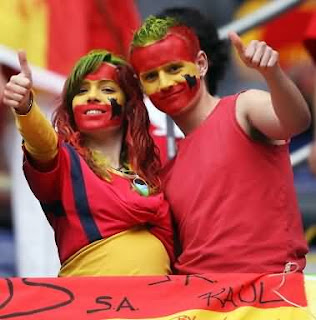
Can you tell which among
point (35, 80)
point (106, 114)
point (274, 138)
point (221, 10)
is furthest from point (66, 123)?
point (221, 10)

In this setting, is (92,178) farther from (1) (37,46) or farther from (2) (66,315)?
(1) (37,46)

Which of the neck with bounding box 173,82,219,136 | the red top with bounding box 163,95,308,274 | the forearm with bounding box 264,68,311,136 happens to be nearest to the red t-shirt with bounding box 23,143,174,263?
the red top with bounding box 163,95,308,274

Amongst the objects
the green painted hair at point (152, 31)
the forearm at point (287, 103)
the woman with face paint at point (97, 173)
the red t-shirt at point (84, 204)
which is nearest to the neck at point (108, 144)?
the woman with face paint at point (97, 173)

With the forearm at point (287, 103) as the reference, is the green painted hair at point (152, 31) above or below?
above

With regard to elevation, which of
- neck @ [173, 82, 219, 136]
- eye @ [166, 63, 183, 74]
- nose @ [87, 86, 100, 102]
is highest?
eye @ [166, 63, 183, 74]

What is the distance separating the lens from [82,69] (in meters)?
2.97

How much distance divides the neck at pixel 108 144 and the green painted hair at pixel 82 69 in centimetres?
10

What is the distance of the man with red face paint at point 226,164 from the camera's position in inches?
111

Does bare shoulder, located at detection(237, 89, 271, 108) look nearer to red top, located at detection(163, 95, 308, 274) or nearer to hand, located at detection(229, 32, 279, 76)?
red top, located at detection(163, 95, 308, 274)

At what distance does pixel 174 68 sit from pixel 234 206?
354mm

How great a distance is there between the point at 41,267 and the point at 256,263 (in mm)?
1405

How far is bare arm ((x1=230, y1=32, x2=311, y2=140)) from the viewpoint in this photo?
270 cm

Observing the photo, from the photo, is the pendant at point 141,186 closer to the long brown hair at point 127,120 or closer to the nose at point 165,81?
the long brown hair at point 127,120

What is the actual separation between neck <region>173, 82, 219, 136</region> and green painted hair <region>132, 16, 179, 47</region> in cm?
15
